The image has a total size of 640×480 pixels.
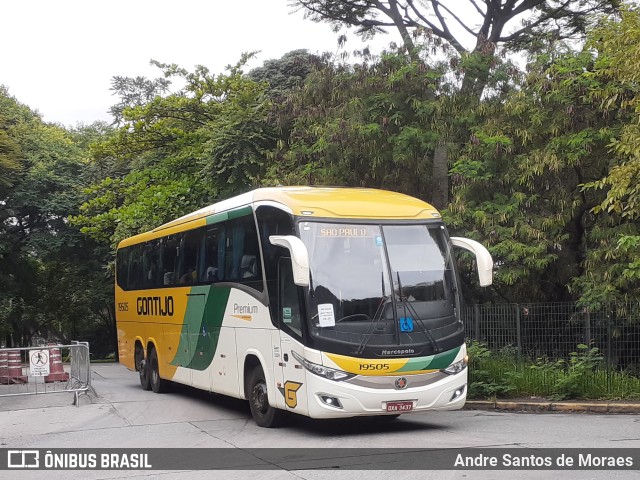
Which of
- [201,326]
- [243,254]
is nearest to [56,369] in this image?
[201,326]

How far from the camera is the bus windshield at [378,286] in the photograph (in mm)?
11359

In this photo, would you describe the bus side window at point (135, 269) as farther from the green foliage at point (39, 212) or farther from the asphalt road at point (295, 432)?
the green foliage at point (39, 212)

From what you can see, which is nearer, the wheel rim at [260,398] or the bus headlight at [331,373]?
the bus headlight at [331,373]

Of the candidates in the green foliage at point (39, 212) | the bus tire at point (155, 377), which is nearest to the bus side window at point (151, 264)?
the bus tire at point (155, 377)

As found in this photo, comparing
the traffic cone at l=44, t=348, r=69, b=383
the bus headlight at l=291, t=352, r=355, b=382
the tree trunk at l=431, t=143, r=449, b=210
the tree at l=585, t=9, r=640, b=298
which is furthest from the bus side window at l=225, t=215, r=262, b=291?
the tree trunk at l=431, t=143, r=449, b=210

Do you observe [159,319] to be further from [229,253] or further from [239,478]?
[239,478]

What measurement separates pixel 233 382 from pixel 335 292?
3658 millimetres

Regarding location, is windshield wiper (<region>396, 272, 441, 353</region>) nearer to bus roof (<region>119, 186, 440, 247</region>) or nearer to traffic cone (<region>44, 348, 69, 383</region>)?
bus roof (<region>119, 186, 440, 247</region>)

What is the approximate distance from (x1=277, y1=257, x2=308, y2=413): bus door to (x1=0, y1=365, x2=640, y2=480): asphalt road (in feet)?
1.92

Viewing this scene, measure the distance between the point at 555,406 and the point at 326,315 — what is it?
534 centimetres

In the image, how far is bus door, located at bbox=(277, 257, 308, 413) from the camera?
37.7 ft

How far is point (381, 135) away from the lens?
2081cm

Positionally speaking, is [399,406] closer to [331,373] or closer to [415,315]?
[331,373]

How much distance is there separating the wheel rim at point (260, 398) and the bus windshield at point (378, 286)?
2.12m
